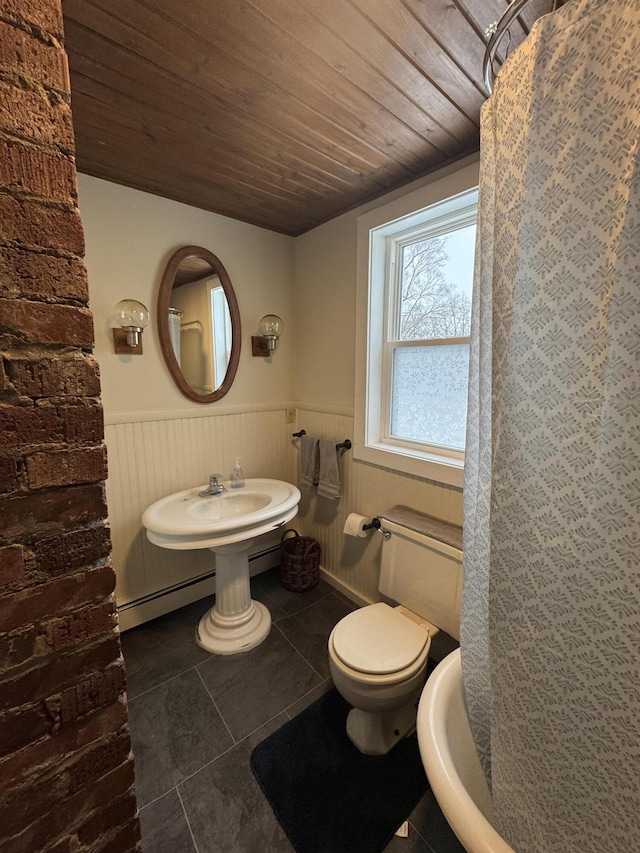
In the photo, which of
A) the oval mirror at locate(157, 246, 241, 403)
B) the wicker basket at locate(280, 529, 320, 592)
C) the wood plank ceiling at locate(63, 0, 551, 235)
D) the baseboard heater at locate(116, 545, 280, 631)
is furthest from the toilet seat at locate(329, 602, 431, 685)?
the wood plank ceiling at locate(63, 0, 551, 235)

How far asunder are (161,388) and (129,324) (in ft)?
1.15

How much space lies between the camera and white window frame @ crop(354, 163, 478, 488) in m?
1.45

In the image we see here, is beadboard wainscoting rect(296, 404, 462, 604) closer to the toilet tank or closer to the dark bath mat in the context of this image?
the toilet tank

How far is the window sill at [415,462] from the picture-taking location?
4.88 feet

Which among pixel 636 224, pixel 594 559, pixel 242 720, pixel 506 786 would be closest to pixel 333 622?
pixel 242 720

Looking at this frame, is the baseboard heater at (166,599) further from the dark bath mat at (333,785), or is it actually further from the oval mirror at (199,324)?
the oval mirror at (199,324)

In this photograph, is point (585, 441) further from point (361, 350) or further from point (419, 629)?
point (361, 350)

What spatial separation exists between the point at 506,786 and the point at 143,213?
235 cm

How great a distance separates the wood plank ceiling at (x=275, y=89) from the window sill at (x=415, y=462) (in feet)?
4.16

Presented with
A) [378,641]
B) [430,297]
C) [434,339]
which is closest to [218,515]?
[378,641]

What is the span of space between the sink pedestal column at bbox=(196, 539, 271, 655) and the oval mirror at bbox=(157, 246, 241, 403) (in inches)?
36.0

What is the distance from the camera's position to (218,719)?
1.37 m

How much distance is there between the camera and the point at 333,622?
1900 millimetres

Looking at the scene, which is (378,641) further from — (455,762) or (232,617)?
(232,617)
